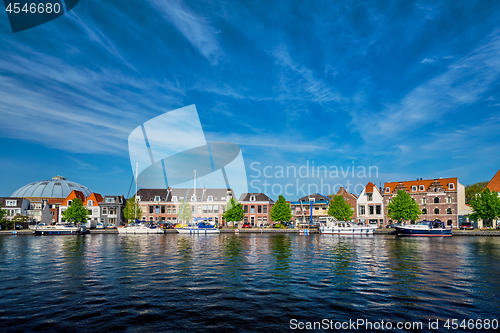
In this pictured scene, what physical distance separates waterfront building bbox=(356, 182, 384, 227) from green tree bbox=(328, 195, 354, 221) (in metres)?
8.16

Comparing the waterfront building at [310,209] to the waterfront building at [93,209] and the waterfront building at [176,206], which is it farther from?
the waterfront building at [93,209]

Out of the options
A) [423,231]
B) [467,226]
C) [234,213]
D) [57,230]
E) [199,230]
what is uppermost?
[234,213]

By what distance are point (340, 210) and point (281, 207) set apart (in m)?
19.5

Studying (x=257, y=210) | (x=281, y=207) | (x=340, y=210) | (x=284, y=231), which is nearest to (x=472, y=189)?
(x=340, y=210)

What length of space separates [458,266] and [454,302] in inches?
551

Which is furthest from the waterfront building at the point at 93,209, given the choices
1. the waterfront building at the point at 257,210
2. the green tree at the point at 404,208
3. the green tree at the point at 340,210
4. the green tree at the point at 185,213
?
the green tree at the point at 404,208

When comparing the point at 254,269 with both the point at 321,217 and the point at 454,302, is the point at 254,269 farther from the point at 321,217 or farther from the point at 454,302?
the point at 321,217

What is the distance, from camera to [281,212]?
330 ft

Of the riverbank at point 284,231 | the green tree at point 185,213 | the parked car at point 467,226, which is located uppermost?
the green tree at point 185,213

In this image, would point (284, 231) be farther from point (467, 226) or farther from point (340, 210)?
point (467, 226)

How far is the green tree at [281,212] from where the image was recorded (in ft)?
330

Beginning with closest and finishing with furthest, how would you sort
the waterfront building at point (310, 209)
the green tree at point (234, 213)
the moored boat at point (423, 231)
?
the moored boat at point (423, 231), the green tree at point (234, 213), the waterfront building at point (310, 209)

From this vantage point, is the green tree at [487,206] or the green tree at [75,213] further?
the green tree at [75,213]

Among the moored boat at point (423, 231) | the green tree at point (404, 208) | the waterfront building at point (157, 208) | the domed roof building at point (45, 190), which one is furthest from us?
the domed roof building at point (45, 190)
